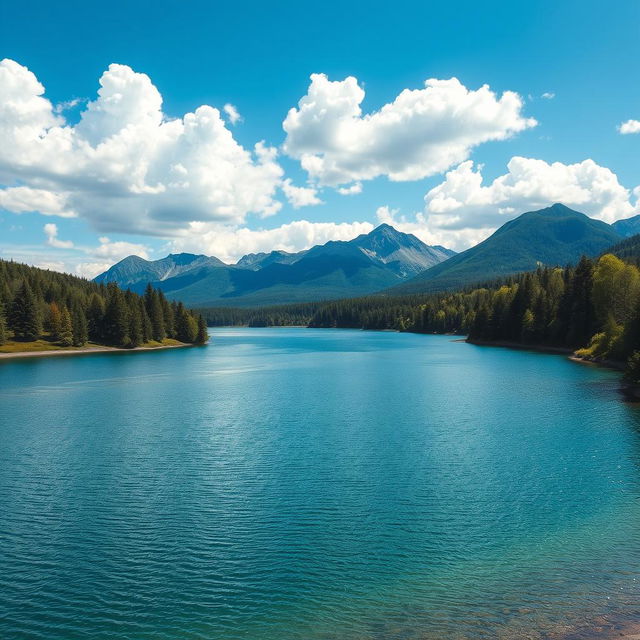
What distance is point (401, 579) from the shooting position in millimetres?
22141

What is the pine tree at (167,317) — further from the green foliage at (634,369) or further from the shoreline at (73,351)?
the green foliage at (634,369)

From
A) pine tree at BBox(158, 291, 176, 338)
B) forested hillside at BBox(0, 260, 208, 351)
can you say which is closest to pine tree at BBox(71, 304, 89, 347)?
forested hillside at BBox(0, 260, 208, 351)

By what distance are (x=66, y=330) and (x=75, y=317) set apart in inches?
206

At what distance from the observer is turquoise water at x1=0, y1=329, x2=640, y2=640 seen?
19578 mm

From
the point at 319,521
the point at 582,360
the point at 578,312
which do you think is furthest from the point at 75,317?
the point at 319,521

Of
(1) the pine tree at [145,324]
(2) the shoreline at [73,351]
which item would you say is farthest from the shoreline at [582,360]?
(2) the shoreline at [73,351]

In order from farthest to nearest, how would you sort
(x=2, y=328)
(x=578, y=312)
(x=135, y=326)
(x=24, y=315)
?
(x=135, y=326)
(x=24, y=315)
(x=2, y=328)
(x=578, y=312)

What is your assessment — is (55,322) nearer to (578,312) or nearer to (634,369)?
(578,312)

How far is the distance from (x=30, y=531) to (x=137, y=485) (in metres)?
8.11

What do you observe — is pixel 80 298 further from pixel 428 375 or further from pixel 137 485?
pixel 137 485

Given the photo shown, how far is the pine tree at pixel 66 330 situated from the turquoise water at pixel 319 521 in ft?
331

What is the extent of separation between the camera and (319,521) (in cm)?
2842

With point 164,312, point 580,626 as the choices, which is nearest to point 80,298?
point 164,312

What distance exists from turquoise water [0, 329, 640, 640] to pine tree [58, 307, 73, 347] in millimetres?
100840
